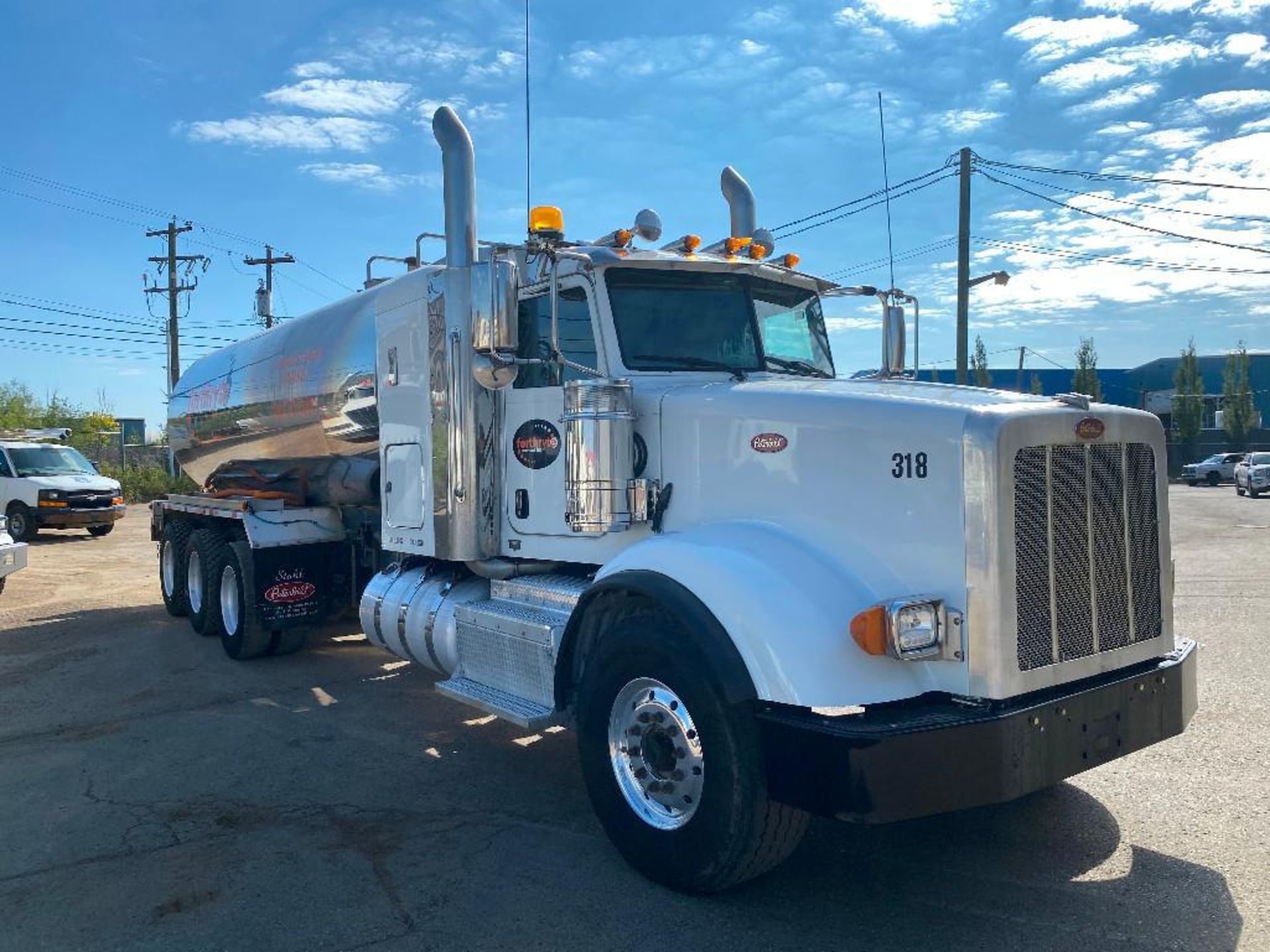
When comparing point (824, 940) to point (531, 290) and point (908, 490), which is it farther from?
point (531, 290)

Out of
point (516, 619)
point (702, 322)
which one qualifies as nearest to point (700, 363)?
point (702, 322)

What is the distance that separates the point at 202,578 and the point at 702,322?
6469mm

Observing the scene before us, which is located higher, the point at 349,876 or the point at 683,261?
the point at 683,261

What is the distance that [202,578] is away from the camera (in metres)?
9.66

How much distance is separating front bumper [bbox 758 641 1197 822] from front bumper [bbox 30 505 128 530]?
19579 millimetres

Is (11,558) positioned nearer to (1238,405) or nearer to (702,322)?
(702,322)

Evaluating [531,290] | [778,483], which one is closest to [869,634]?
[778,483]

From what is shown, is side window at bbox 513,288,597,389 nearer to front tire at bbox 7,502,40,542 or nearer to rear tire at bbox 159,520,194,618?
rear tire at bbox 159,520,194,618

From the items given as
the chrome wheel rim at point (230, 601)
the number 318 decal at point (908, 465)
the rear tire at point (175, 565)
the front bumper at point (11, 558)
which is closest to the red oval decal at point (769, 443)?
the number 318 decal at point (908, 465)

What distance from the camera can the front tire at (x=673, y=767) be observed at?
3750 millimetres

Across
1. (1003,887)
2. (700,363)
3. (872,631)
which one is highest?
(700,363)

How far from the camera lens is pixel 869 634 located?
361 centimetres

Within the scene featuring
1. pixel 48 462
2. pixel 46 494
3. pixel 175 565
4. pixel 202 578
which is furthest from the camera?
pixel 48 462

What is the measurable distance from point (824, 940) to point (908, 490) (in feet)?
5.54
